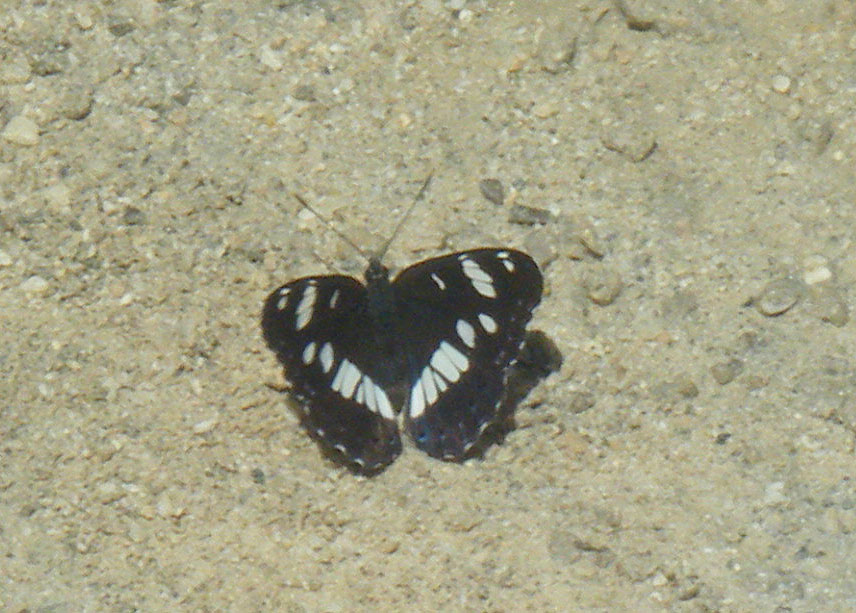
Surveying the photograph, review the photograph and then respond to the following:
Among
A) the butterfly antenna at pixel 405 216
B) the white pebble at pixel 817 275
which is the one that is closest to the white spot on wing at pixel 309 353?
the butterfly antenna at pixel 405 216

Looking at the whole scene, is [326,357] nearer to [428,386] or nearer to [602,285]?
[428,386]

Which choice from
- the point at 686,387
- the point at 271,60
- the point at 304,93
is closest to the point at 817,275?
the point at 686,387

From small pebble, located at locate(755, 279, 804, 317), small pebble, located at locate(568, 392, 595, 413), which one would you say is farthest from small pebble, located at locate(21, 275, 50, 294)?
small pebble, located at locate(755, 279, 804, 317)

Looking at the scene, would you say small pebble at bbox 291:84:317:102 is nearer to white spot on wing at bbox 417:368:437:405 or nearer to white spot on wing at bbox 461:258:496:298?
white spot on wing at bbox 461:258:496:298

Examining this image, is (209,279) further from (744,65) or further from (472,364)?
(744,65)

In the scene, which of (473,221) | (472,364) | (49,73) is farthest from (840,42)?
(49,73)

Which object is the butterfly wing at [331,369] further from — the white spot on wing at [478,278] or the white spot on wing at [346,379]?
the white spot on wing at [478,278]

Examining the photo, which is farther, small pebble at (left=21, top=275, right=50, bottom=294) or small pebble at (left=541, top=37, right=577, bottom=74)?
small pebble at (left=541, top=37, right=577, bottom=74)
